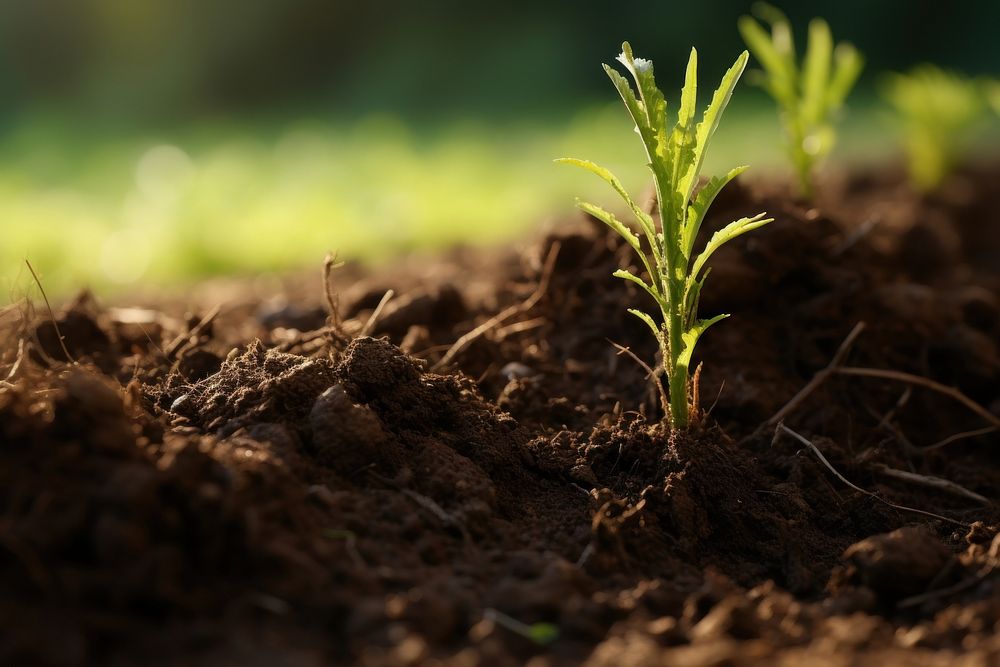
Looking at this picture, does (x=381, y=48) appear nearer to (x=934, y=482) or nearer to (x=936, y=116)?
(x=936, y=116)

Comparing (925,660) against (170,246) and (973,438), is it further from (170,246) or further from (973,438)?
(170,246)

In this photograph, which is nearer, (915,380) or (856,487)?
(856,487)

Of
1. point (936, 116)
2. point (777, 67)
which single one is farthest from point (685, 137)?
point (936, 116)

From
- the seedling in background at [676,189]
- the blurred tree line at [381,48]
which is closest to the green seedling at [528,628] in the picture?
the seedling in background at [676,189]

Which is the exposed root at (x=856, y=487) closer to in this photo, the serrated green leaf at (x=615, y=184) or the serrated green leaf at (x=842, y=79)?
the serrated green leaf at (x=615, y=184)

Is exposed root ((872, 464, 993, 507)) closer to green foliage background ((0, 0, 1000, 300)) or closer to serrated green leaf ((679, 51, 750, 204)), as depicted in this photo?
serrated green leaf ((679, 51, 750, 204))

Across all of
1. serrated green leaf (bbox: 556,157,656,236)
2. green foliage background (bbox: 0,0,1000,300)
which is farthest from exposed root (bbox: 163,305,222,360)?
green foliage background (bbox: 0,0,1000,300)
